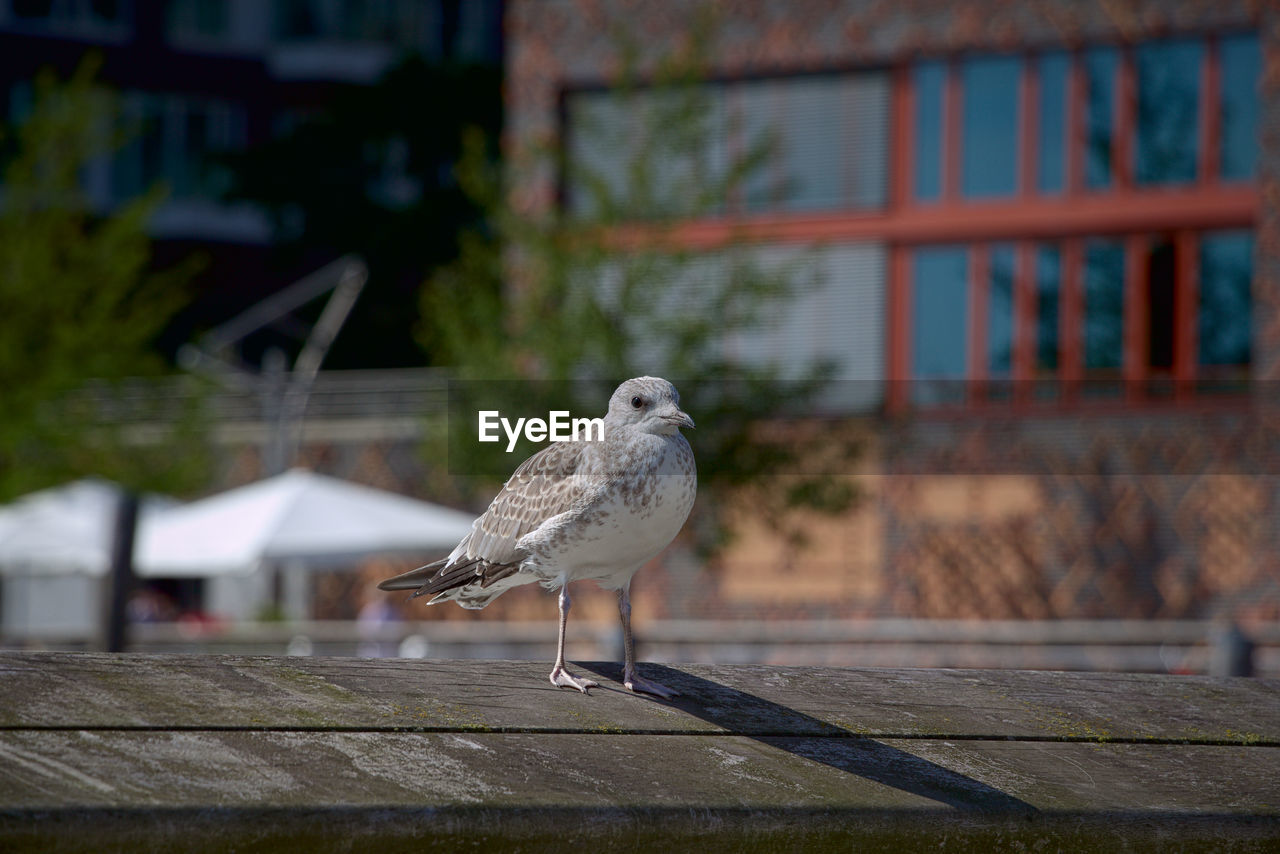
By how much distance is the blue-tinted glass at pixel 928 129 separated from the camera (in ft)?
86.9

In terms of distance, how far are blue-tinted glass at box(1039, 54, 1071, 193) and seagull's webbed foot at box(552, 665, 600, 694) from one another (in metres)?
24.0

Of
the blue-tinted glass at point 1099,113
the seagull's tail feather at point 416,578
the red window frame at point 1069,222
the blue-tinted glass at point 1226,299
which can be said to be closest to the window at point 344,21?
the red window frame at point 1069,222

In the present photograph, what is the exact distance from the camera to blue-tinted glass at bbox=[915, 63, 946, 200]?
2650cm

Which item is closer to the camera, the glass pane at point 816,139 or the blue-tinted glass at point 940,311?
the blue-tinted glass at point 940,311

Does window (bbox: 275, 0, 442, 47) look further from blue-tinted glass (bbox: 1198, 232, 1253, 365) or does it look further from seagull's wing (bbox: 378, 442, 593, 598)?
seagull's wing (bbox: 378, 442, 593, 598)

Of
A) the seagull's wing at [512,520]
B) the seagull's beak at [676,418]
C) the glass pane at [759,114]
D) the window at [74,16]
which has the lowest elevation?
the seagull's wing at [512,520]

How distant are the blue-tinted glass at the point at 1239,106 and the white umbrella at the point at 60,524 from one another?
1649 cm

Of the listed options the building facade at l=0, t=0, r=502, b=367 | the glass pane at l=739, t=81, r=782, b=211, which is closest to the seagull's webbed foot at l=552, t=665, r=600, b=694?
the glass pane at l=739, t=81, r=782, b=211

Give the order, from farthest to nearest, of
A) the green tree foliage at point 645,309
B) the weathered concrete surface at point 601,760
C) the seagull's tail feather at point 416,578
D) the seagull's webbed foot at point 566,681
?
the green tree foliage at point 645,309, the seagull's tail feather at point 416,578, the seagull's webbed foot at point 566,681, the weathered concrete surface at point 601,760

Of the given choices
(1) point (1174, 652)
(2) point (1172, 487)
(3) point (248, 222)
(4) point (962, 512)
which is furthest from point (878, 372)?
(3) point (248, 222)

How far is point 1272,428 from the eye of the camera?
24.2 m

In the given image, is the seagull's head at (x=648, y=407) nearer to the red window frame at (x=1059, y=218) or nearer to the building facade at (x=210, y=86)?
the red window frame at (x=1059, y=218)

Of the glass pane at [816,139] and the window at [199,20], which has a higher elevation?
the window at [199,20]

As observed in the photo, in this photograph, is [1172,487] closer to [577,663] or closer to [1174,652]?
[1174,652]
